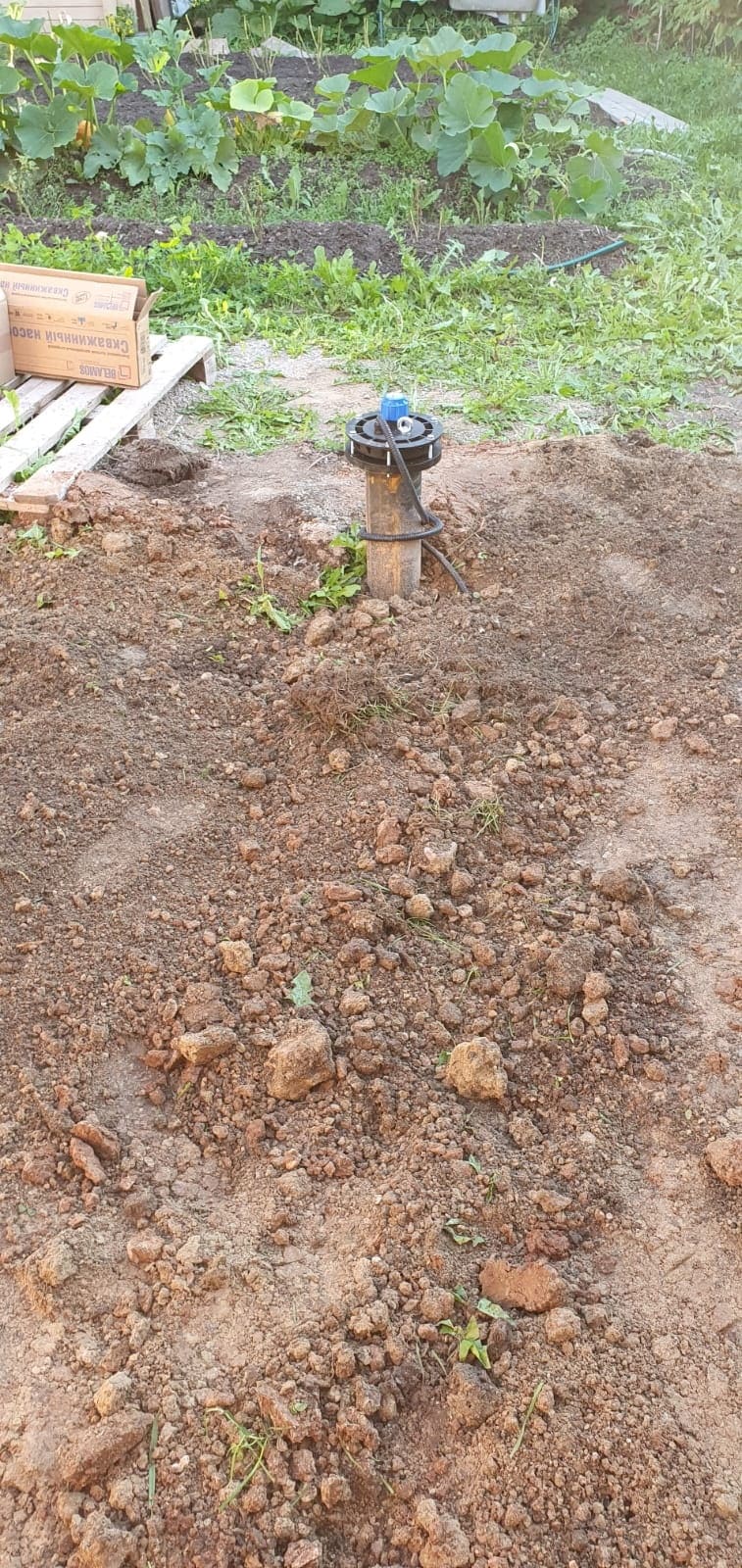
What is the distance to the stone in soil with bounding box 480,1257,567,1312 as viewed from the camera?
6.97 feet

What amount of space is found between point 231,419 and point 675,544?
2.16 m

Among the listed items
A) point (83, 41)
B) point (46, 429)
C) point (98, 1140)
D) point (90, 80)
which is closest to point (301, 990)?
point (98, 1140)

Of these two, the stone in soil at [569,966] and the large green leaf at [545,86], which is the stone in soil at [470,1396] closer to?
the stone in soil at [569,966]

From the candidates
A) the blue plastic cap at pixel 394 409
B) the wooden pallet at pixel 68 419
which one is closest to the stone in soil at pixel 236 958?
the blue plastic cap at pixel 394 409

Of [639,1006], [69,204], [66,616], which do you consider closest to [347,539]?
[66,616]

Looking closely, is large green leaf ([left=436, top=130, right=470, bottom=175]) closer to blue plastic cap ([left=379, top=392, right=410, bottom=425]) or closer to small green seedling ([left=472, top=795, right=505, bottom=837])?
blue plastic cap ([left=379, top=392, right=410, bottom=425])

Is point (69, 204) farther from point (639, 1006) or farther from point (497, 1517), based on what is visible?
point (497, 1517)

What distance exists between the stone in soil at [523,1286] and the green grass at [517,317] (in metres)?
3.90

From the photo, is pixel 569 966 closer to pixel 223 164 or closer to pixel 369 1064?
pixel 369 1064

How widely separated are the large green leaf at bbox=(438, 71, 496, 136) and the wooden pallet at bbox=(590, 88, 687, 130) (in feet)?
6.40

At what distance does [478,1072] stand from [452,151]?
7.00 metres

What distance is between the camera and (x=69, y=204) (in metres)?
7.59

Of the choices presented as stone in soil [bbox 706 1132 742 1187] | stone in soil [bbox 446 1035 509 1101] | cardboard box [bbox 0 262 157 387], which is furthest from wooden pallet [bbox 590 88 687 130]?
stone in soil [bbox 706 1132 742 1187]

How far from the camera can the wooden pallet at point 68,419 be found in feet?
14.8
